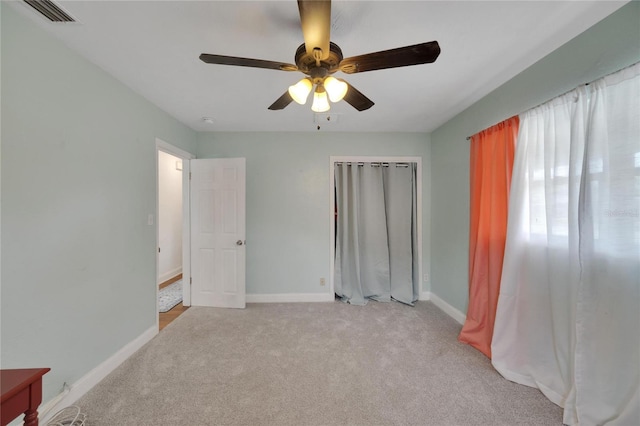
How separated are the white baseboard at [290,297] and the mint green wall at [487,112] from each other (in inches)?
59.3

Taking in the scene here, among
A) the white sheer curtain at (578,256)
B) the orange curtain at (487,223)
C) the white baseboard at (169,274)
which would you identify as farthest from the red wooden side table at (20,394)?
the white baseboard at (169,274)

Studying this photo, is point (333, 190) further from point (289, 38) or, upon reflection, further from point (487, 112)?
point (289, 38)

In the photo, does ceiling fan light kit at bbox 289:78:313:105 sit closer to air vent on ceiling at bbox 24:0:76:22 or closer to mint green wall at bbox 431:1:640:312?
air vent on ceiling at bbox 24:0:76:22


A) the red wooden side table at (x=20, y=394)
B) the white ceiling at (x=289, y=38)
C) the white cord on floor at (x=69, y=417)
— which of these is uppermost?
the white ceiling at (x=289, y=38)

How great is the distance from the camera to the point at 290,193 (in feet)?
10.6

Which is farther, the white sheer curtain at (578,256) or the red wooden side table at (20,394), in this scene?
the white sheer curtain at (578,256)

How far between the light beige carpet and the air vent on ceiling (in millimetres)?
2385

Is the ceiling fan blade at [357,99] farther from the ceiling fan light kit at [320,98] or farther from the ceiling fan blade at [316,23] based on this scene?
the ceiling fan blade at [316,23]

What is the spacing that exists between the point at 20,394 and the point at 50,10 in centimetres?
184

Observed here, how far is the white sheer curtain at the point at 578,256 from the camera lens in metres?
1.22

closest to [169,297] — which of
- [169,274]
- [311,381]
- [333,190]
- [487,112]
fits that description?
[169,274]

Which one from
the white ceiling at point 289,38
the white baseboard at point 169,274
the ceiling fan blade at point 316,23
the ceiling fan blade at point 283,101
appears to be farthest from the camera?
the white baseboard at point 169,274

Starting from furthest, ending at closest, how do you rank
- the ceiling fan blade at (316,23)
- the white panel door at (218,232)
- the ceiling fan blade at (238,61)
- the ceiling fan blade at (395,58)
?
the white panel door at (218,232), the ceiling fan blade at (238,61), the ceiling fan blade at (395,58), the ceiling fan blade at (316,23)

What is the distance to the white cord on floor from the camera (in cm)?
140
